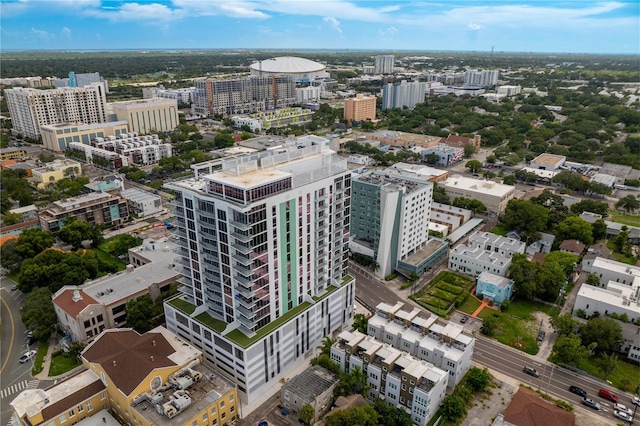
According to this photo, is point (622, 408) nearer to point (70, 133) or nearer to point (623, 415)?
point (623, 415)

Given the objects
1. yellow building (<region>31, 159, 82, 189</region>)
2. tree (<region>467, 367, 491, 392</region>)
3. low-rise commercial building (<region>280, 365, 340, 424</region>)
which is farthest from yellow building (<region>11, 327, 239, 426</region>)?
yellow building (<region>31, 159, 82, 189</region>)

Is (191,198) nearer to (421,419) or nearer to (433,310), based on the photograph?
(421,419)

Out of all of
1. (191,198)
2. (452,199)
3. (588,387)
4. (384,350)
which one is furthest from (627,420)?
(452,199)

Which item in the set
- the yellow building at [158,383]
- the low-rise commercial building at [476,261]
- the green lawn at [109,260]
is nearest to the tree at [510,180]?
the low-rise commercial building at [476,261]

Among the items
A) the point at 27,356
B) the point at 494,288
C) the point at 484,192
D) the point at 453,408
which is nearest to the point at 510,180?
Result: the point at 484,192

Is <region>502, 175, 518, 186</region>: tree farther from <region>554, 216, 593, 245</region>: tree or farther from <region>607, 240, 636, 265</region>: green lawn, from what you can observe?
<region>607, 240, 636, 265</region>: green lawn

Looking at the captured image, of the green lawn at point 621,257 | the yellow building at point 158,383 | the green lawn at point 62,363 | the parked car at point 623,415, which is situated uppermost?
the yellow building at point 158,383

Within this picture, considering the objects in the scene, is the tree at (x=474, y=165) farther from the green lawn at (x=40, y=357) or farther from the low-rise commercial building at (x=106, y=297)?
the green lawn at (x=40, y=357)
